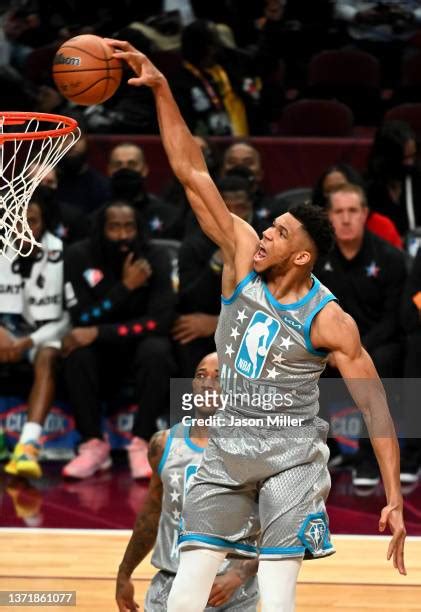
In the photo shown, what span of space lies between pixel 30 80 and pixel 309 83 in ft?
7.45

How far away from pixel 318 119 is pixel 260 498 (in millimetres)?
5708

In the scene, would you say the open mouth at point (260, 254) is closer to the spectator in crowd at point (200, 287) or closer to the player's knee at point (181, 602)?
the player's knee at point (181, 602)

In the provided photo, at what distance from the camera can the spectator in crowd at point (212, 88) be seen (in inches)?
370

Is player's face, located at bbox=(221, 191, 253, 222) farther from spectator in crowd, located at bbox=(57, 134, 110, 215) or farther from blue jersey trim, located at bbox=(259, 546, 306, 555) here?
blue jersey trim, located at bbox=(259, 546, 306, 555)

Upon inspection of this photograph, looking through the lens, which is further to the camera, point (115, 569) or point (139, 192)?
point (139, 192)

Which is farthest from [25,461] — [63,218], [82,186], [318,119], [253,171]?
[318,119]

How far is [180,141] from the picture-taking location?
4426 mm

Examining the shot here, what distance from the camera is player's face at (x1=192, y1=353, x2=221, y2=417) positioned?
15.1 ft

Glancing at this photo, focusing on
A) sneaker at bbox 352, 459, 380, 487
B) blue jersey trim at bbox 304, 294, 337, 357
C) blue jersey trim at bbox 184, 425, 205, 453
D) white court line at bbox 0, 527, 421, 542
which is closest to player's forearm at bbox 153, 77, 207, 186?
blue jersey trim at bbox 304, 294, 337, 357

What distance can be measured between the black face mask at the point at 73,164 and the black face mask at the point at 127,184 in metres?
0.53

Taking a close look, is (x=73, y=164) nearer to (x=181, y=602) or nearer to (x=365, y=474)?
(x=365, y=474)

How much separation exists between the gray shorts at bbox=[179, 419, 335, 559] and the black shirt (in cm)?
312

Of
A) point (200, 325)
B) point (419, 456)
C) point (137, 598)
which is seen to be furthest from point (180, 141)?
point (419, 456)

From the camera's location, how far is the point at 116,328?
7336 mm
